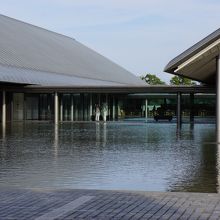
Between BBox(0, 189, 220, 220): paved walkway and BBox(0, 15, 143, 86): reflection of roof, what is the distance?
33.0 meters

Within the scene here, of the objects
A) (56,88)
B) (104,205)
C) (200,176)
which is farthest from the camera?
(56,88)

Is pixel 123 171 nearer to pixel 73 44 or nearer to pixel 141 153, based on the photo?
pixel 141 153

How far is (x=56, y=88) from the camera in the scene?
145 ft

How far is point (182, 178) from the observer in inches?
445

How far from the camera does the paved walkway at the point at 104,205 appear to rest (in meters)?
7.11

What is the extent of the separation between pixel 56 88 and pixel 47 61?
1091cm

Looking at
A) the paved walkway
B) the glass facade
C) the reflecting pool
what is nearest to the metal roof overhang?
the glass facade

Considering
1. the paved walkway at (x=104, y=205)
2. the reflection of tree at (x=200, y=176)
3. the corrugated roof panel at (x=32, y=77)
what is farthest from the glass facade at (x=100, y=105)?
the paved walkway at (x=104, y=205)

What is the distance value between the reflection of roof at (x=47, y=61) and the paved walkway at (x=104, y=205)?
1301 inches

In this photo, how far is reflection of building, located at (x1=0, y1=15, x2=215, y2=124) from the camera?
143 feet

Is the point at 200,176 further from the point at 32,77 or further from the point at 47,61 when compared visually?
the point at 47,61

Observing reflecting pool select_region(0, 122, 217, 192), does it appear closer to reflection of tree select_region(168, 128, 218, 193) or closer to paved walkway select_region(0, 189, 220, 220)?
reflection of tree select_region(168, 128, 218, 193)

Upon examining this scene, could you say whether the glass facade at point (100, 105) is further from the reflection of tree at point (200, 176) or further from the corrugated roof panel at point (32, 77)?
the reflection of tree at point (200, 176)

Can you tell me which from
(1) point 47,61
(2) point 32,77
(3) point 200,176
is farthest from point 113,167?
(1) point 47,61
